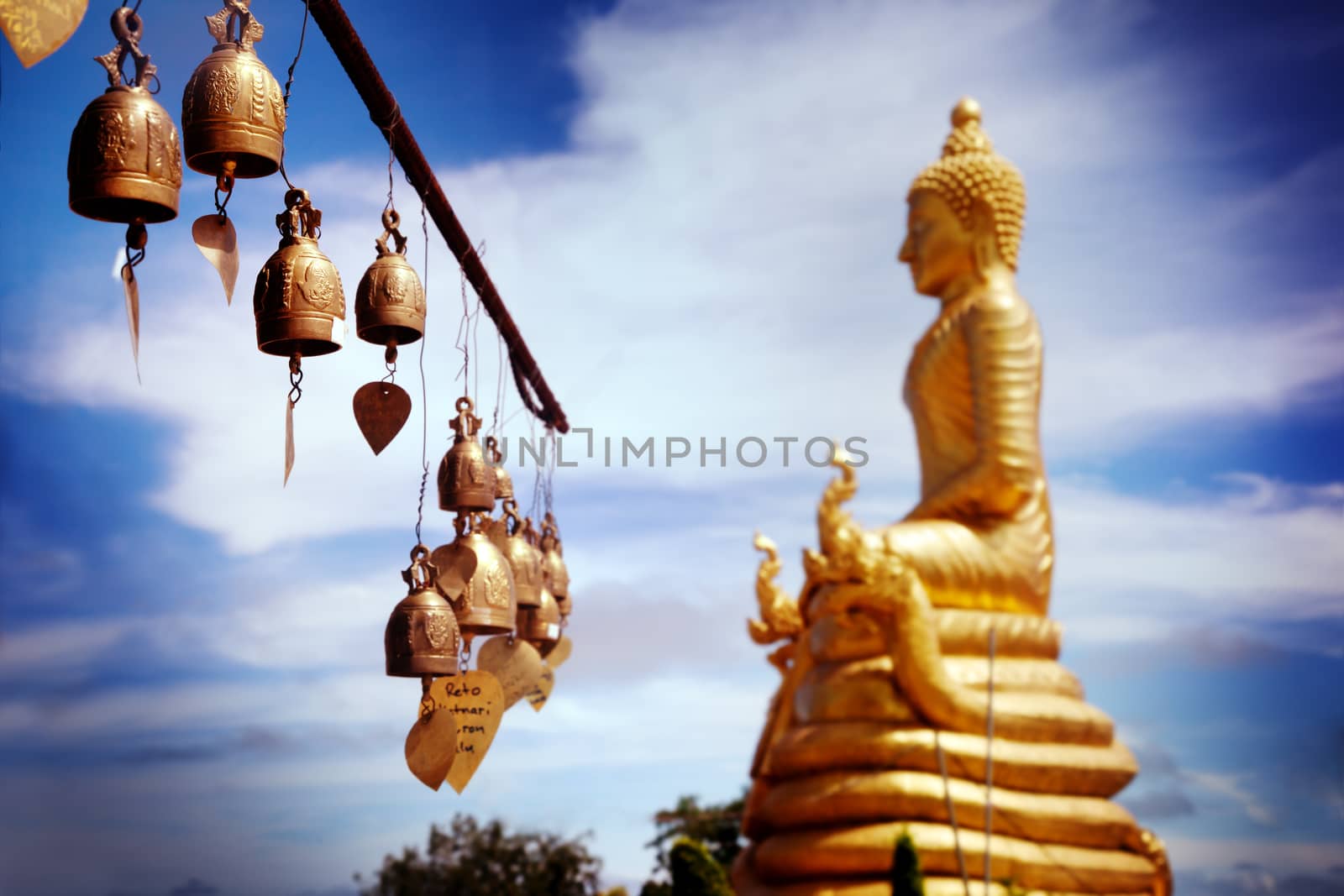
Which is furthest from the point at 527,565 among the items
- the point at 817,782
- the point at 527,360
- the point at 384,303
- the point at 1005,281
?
the point at 1005,281

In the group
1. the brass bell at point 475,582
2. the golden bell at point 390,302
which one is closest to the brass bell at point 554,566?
the brass bell at point 475,582

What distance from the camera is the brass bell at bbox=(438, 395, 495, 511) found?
4.82 meters

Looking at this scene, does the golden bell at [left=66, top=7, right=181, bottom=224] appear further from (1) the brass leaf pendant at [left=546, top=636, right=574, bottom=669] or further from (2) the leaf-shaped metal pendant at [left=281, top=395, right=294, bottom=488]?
(1) the brass leaf pendant at [left=546, top=636, right=574, bottom=669]

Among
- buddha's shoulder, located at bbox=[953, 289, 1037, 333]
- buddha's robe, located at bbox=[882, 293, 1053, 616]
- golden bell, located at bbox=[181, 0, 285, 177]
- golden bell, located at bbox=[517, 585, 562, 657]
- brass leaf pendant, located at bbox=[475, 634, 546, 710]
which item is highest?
buddha's shoulder, located at bbox=[953, 289, 1037, 333]

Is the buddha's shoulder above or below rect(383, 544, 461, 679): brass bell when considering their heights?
above

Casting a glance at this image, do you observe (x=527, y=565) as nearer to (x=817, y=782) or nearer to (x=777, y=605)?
(x=817, y=782)

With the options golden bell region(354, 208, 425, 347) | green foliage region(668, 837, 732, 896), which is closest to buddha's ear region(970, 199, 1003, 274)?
green foliage region(668, 837, 732, 896)

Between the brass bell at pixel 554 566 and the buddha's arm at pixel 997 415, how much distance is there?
14.0 ft

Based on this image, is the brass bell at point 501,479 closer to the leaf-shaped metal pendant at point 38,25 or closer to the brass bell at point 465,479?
the brass bell at point 465,479

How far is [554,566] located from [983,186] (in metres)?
5.95

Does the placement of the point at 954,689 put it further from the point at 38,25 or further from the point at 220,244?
the point at 38,25

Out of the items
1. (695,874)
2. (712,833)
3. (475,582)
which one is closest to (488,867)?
(712,833)

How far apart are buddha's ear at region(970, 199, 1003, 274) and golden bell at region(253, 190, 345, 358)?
8308 millimetres

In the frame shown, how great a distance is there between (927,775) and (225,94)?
743cm
